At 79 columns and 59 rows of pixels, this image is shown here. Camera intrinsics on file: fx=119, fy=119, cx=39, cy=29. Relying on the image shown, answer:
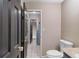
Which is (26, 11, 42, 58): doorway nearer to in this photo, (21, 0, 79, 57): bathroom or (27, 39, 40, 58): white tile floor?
(27, 39, 40, 58): white tile floor

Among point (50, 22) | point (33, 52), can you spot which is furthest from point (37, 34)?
point (50, 22)

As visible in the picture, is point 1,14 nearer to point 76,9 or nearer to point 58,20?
point 76,9

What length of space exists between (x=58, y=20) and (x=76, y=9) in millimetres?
1123

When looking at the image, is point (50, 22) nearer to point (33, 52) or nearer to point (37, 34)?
point (33, 52)

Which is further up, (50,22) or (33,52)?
(50,22)

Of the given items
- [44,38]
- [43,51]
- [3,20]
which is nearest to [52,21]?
[44,38]

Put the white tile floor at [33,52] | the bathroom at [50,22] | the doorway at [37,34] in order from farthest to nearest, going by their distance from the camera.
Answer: the doorway at [37,34] < the bathroom at [50,22] < the white tile floor at [33,52]

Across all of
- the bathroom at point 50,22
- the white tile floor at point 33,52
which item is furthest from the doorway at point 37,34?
the bathroom at point 50,22

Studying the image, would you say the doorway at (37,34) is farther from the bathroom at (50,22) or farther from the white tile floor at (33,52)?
the bathroom at (50,22)

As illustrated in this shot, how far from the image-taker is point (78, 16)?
6.96ft

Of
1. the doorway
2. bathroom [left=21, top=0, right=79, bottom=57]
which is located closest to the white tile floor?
the doorway

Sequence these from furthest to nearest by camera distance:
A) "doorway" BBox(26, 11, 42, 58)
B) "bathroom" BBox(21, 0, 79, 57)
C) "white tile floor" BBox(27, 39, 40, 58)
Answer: "doorway" BBox(26, 11, 42, 58)
"bathroom" BBox(21, 0, 79, 57)
"white tile floor" BBox(27, 39, 40, 58)

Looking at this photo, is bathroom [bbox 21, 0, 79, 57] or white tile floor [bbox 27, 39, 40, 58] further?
bathroom [bbox 21, 0, 79, 57]

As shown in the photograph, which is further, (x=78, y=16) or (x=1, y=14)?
(x=78, y=16)
